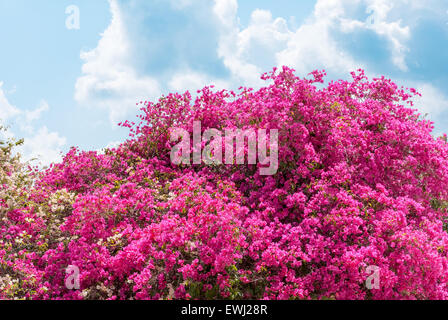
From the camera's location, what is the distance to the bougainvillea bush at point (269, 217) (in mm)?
7074

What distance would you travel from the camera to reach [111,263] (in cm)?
742

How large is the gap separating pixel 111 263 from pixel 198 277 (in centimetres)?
177

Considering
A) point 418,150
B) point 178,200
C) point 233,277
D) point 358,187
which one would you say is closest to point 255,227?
point 233,277

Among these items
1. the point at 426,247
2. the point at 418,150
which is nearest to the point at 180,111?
the point at 418,150

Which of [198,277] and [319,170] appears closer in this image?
[198,277]

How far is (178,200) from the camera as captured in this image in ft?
27.7

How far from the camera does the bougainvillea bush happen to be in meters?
7.07

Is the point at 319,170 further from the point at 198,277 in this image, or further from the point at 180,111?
the point at 180,111

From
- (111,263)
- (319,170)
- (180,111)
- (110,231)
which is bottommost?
(111,263)

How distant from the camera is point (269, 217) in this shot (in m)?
8.69

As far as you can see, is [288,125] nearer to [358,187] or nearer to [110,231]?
[358,187]
